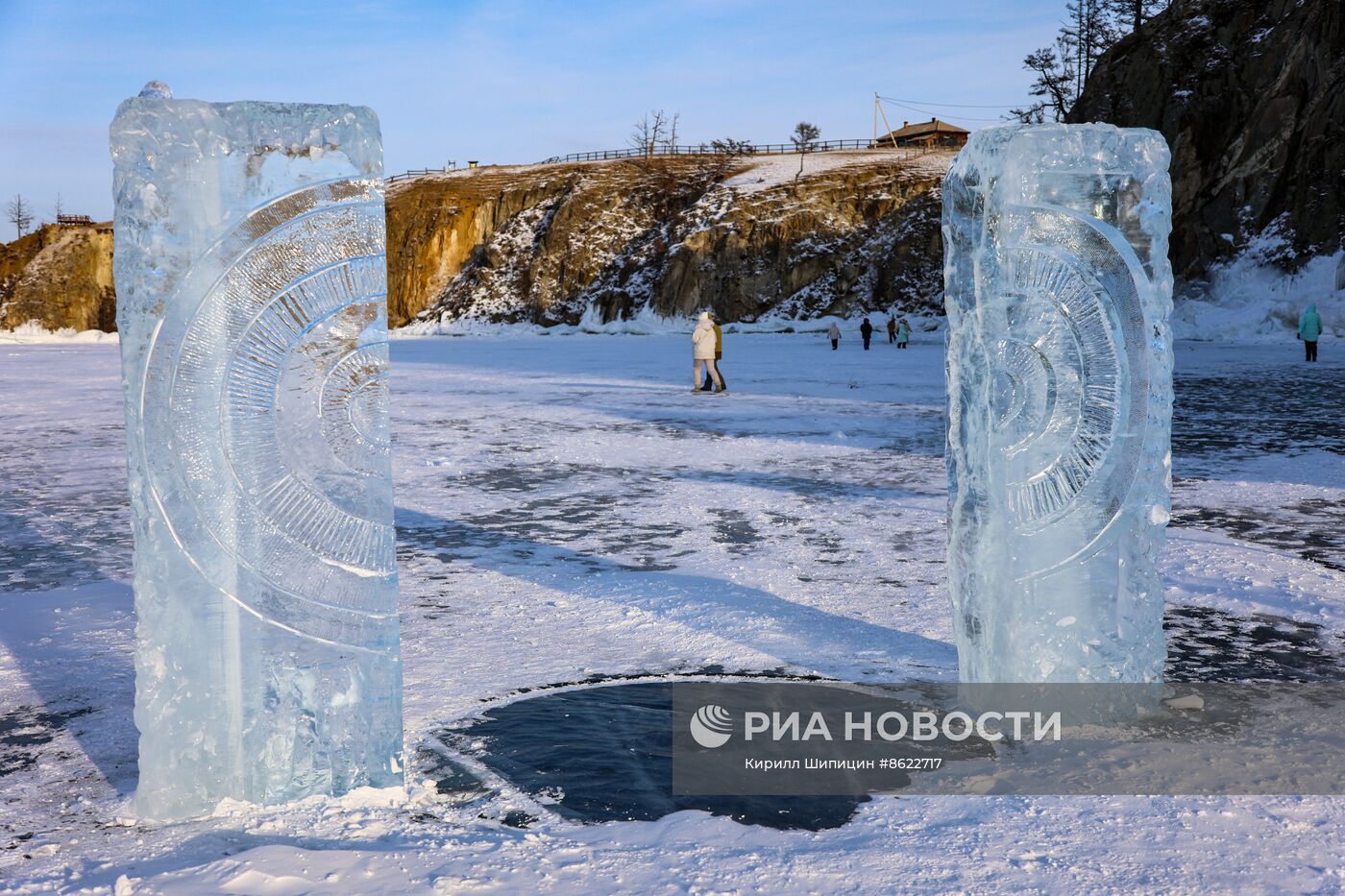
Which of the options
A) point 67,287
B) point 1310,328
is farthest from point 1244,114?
point 67,287

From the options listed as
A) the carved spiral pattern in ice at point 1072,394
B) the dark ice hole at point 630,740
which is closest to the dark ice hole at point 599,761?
the dark ice hole at point 630,740

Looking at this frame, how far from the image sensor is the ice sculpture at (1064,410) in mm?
3686

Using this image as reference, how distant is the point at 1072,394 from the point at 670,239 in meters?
58.7

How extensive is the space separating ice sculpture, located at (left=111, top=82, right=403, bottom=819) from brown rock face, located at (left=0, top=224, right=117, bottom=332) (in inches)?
2990

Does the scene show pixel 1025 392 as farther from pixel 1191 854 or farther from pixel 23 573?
pixel 23 573

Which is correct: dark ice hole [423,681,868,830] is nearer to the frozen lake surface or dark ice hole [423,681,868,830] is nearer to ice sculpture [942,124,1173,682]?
the frozen lake surface

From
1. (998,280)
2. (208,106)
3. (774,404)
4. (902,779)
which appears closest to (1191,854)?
(902,779)

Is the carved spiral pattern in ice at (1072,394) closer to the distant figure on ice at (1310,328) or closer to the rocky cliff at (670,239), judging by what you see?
the distant figure on ice at (1310,328)

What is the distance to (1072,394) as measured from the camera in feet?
12.4

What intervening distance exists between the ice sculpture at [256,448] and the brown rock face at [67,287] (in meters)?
75.9

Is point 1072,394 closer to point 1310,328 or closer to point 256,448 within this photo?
point 256,448

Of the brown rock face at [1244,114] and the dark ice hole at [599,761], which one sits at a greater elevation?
the brown rock face at [1244,114]

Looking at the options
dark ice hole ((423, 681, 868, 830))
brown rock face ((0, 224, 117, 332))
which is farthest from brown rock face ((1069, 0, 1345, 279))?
brown rock face ((0, 224, 117, 332))

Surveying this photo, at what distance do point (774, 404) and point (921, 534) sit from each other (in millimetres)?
8714
